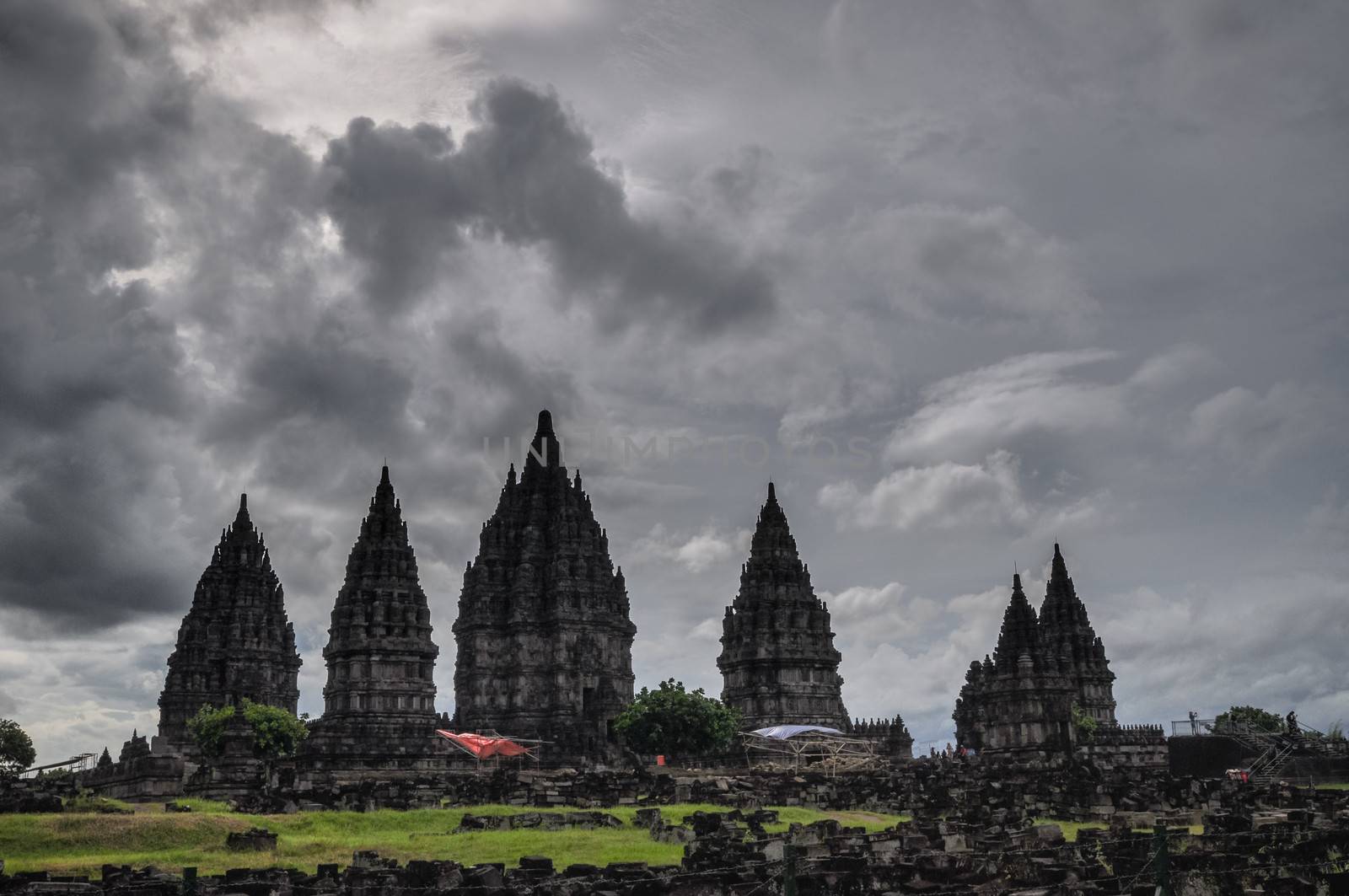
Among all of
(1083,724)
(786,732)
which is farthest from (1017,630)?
(786,732)

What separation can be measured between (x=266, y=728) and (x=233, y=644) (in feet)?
55.0

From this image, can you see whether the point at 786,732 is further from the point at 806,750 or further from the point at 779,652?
the point at 779,652

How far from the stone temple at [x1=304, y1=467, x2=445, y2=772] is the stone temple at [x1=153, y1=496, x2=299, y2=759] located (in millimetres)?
20154

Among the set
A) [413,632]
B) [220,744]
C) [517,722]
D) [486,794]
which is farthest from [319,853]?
[517,722]

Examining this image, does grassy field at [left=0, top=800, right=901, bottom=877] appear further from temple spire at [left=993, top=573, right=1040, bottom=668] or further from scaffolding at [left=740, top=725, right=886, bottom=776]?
temple spire at [left=993, top=573, right=1040, bottom=668]

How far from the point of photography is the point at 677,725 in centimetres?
7256

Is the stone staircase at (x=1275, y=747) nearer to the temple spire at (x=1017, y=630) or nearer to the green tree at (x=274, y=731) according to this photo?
the temple spire at (x=1017, y=630)

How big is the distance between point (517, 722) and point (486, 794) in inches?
1339

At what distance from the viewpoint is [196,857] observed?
34625 mm

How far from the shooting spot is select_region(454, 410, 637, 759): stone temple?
84.5m

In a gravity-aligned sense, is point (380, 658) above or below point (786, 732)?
A: above

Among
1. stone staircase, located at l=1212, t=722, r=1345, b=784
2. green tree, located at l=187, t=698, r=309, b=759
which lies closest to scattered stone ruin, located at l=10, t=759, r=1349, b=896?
stone staircase, located at l=1212, t=722, r=1345, b=784

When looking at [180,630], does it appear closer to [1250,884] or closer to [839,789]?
[839,789]

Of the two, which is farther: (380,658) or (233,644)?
(233,644)
